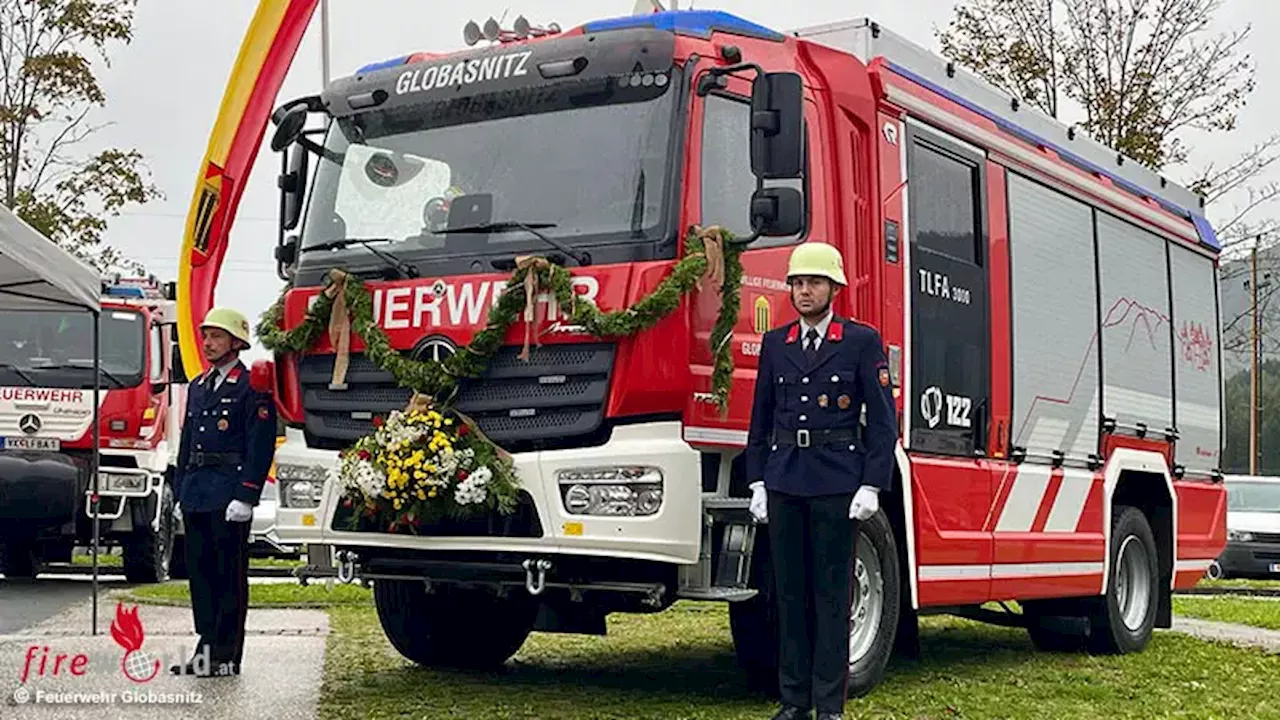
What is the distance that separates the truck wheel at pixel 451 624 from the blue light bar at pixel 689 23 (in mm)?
3068

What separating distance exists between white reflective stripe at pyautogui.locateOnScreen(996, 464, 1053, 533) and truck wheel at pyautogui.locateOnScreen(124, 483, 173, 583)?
10213 mm

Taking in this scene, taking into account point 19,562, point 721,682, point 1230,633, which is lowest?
point 721,682

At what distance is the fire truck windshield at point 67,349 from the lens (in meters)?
16.9

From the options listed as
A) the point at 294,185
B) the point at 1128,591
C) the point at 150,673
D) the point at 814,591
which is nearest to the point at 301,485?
the point at 150,673

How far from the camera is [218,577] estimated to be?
9.25 metres

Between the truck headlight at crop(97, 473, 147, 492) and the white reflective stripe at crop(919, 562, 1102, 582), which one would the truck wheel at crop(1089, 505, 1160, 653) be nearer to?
the white reflective stripe at crop(919, 562, 1102, 582)

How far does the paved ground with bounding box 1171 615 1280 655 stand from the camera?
13352mm

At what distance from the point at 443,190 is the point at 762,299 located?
159 cm

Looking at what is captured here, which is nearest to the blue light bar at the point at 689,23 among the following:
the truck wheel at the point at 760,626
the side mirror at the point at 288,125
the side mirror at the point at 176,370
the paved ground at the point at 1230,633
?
the side mirror at the point at 288,125

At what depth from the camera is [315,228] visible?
29.6 ft

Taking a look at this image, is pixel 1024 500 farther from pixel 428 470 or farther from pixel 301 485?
pixel 301 485

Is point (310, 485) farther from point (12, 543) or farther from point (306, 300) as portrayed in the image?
point (12, 543)

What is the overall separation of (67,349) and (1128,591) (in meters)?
10.0

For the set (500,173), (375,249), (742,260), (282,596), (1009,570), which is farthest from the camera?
(282,596)
